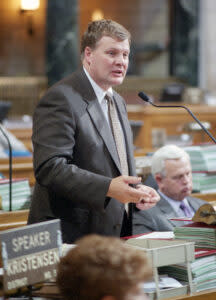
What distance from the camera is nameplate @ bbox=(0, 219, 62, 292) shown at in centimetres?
168

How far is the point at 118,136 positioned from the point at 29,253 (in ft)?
2.98

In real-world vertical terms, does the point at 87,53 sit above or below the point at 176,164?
above

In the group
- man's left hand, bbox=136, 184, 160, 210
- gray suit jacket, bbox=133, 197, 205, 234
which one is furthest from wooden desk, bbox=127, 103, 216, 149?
man's left hand, bbox=136, 184, 160, 210

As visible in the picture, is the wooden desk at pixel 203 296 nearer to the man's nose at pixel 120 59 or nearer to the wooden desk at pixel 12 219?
the man's nose at pixel 120 59

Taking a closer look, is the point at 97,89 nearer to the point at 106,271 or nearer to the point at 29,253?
the point at 29,253

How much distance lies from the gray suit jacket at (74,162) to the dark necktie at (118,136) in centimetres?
5

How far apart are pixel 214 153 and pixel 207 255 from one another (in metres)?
2.41

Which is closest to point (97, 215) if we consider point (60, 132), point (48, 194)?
point (48, 194)

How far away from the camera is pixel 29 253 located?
5.73 ft

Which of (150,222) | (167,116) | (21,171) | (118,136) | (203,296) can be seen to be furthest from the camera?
(167,116)

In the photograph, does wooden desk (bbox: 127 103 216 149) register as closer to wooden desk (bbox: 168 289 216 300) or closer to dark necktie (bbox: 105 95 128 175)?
dark necktie (bbox: 105 95 128 175)

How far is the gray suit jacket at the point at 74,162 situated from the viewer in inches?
90.3

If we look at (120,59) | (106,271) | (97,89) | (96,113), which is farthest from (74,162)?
(106,271)

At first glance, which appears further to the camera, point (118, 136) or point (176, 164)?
point (176, 164)
